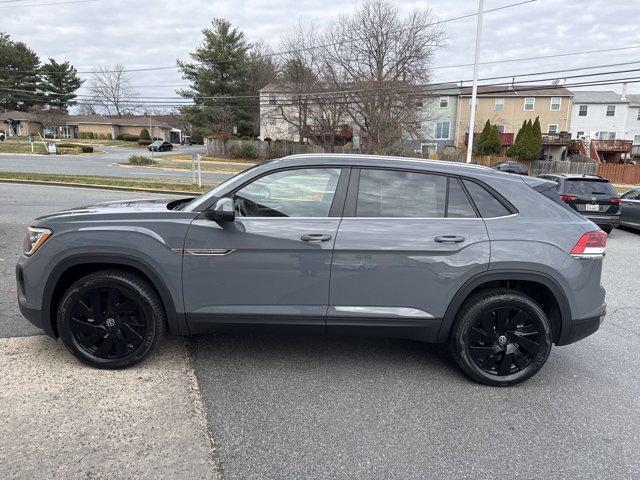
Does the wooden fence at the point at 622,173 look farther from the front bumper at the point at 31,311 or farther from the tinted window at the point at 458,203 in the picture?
the front bumper at the point at 31,311

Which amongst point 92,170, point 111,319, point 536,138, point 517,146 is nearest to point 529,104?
point 536,138

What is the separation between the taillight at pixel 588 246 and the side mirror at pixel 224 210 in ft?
8.40

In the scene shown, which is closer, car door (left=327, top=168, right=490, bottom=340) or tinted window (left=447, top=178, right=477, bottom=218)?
car door (left=327, top=168, right=490, bottom=340)

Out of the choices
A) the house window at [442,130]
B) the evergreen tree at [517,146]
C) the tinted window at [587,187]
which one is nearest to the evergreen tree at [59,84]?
the house window at [442,130]

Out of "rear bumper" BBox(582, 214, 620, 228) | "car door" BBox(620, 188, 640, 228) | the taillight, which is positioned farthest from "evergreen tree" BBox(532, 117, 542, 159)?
the taillight

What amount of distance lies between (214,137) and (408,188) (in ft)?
164

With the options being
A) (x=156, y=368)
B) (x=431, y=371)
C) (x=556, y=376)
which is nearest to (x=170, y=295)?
(x=156, y=368)

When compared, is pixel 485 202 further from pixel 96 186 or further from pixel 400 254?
pixel 96 186

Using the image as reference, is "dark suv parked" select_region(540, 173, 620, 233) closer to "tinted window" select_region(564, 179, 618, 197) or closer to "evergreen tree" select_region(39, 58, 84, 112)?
"tinted window" select_region(564, 179, 618, 197)

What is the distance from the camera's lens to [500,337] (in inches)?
139

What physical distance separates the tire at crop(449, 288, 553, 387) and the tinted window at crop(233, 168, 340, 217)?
1.41 meters

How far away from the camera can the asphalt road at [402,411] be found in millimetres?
2648

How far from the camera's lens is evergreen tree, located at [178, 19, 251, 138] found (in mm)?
51031

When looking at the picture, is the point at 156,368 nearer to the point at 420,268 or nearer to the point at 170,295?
the point at 170,295
